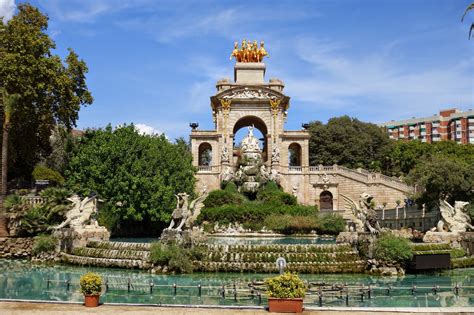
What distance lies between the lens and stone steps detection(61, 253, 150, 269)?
22.7 meters

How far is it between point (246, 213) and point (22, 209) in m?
16.2

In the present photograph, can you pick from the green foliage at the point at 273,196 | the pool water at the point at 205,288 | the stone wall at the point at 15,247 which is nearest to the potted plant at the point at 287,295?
the pool water at the point at 205,288

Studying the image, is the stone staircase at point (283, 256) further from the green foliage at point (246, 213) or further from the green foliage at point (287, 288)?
the green foliage at point (246, 213)

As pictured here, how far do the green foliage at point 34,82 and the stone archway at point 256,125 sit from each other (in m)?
21.5

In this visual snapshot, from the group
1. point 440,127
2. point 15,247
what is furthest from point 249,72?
point 440,127

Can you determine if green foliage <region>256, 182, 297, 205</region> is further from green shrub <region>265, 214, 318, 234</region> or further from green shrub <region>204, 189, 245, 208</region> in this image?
green shrub <region>265, 214, 318, 234</region>

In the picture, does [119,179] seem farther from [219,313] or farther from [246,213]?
[219,313]

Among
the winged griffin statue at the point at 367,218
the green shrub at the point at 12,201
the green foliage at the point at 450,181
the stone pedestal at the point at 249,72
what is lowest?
the winged griffin statue at the point at 367,218

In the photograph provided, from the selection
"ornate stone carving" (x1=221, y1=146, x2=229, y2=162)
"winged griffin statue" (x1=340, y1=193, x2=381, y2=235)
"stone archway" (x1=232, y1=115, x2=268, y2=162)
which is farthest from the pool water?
"stone archway" (x1=232, y1=115, x2=268, y2=162)

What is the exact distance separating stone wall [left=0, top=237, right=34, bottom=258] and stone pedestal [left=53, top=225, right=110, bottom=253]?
10.2 feet

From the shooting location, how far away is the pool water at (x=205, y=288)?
48.6ft

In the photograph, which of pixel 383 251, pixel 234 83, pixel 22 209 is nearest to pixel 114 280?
pixel 383 251

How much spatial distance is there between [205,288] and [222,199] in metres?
25.8

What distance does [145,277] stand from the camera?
66.3 ft
